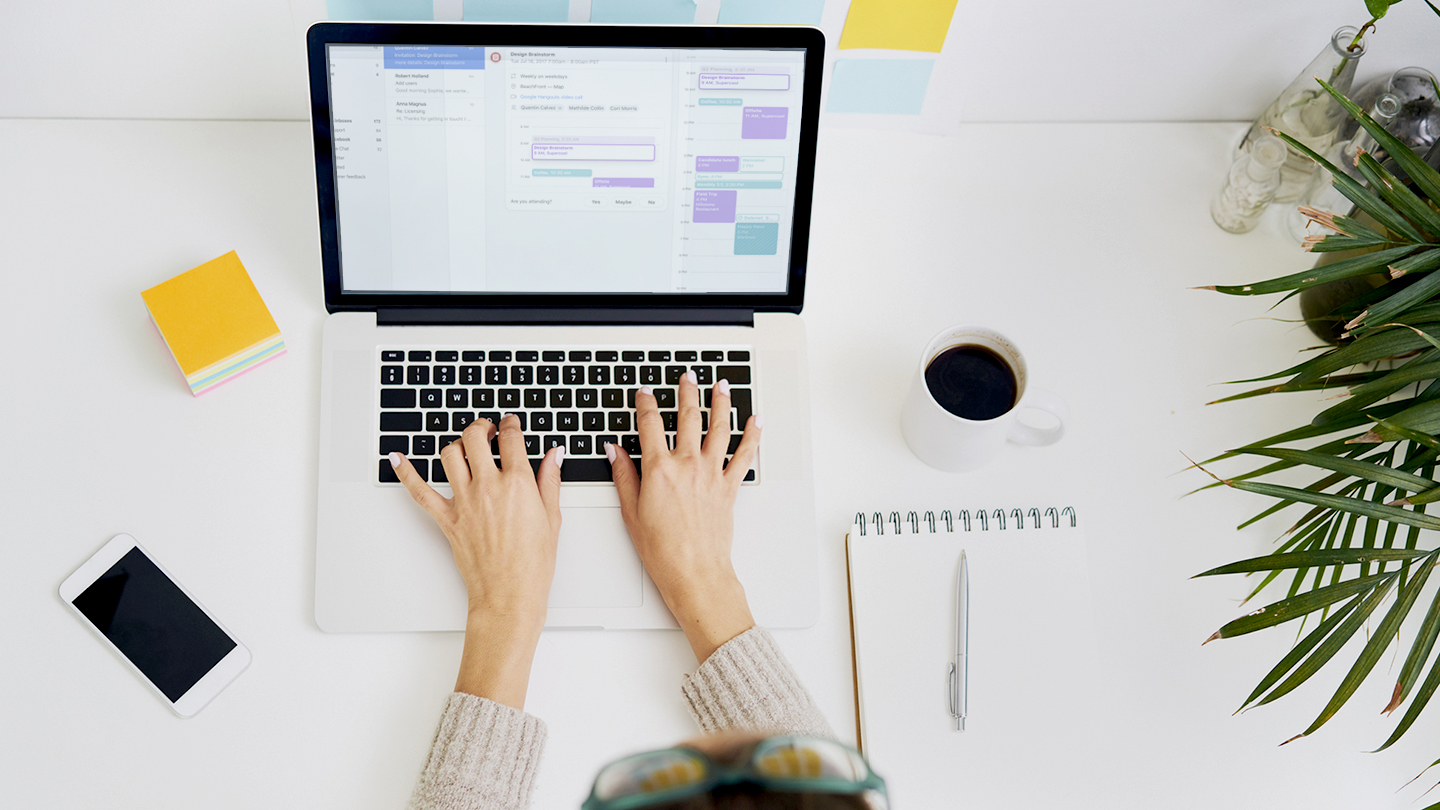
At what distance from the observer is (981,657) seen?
2.60ft

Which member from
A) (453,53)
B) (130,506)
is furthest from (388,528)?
(453,53)

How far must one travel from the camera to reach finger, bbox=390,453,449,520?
789 mm

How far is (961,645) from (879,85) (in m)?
0.58

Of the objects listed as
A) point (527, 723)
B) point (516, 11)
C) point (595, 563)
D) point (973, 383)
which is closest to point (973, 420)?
point (973, 383)

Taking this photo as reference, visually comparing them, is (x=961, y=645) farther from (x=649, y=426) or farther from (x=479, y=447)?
(x=479, y=447)

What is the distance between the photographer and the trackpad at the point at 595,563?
2.61 feet

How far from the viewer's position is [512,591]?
76 cm

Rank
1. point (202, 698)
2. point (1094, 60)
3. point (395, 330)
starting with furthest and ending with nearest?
point (1094, 60)
point (395, 330)
point (202, 698)

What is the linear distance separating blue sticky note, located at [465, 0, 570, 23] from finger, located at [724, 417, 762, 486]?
1.40 ft

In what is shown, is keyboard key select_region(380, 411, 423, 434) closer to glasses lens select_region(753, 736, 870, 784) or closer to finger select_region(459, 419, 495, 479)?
finger select_region(459, 419, 495, 479)

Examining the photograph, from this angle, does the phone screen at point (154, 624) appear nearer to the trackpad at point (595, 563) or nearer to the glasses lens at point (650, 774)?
the trackpad at point (595, 563)

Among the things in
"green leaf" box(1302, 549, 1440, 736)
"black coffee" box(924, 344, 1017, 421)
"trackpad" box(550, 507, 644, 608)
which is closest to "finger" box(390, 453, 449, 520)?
"trackpad" box(550, 507, 644, 608)

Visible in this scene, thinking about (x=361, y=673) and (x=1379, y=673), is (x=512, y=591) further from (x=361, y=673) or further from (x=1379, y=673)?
(x=1379, y=673)

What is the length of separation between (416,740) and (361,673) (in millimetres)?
76
